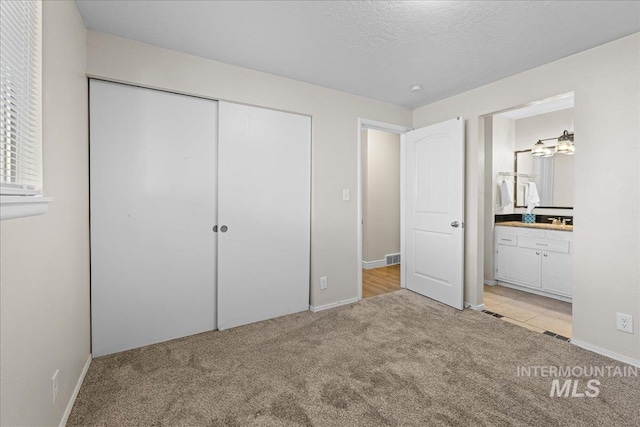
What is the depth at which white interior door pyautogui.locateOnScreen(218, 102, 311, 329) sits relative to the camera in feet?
8.55

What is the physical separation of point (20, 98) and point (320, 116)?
236cm

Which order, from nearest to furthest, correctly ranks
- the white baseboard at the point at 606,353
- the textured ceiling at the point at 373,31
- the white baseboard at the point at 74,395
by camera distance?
the white baseboard at the point at 74,395 → the textured ceiling at the point at 373,31 → the white baseboard at the point at 606,353

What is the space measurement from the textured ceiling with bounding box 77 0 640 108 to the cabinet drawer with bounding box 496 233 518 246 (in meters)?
2.11

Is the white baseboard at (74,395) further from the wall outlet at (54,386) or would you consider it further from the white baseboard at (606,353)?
the white baseboard at (606,353)

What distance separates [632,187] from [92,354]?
4079mm

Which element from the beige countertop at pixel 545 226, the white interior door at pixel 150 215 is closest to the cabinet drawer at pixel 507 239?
the beige countertop at pixel 545 226

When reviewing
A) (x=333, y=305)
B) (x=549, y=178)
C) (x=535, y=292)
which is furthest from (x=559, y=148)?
(x=333, y=305)

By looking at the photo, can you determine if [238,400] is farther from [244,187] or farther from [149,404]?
[244,187]

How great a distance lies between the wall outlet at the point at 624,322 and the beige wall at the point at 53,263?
344cm

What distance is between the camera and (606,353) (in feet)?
7.20

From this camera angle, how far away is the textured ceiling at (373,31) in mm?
1805

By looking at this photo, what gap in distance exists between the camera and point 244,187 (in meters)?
2.68

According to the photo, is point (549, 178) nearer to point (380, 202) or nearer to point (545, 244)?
point (545, 244)

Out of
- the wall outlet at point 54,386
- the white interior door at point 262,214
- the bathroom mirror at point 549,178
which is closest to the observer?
the wall outlet at point 54,386
